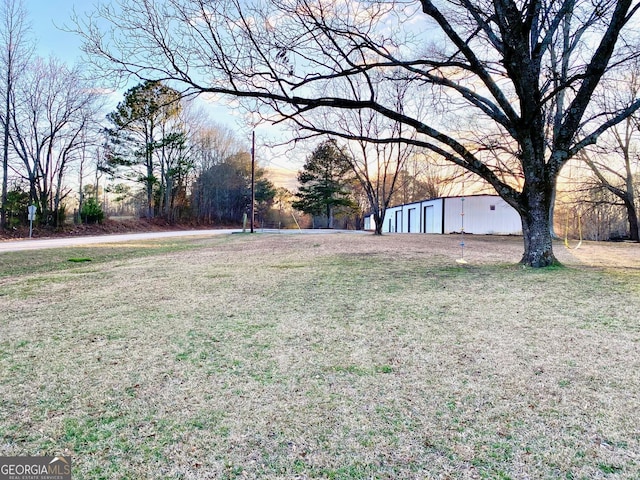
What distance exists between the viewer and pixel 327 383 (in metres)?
2.11

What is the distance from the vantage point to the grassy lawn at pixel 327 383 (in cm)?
149

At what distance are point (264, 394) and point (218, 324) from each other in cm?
132

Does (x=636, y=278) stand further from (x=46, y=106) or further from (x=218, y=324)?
(x=46, y=106)

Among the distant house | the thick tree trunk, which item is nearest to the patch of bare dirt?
the thick tree trunk

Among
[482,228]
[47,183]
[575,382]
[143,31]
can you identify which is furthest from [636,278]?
[47,183]

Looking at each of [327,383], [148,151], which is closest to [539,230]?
[327,383]

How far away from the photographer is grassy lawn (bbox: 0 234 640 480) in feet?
4.90

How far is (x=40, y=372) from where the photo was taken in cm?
223

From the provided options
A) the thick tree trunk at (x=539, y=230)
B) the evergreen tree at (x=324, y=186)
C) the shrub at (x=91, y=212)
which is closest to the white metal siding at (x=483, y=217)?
the evergreen tree at (x=324, y=186)

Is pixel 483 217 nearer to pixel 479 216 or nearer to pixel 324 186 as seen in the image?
pixel 479 216

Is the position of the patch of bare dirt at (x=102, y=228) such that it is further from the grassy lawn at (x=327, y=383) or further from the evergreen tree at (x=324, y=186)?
the grassy lawn at (x=327, y=383)

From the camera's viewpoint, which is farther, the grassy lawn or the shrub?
the shrub

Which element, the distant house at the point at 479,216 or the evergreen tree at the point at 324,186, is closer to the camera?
the distant house at the point at 479,216

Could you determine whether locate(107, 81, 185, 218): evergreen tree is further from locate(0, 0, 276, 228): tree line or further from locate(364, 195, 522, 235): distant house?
locate(364, 195, 522, 235): distant house
